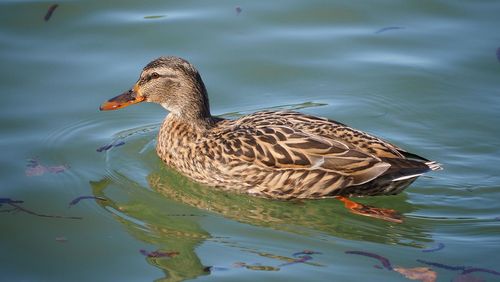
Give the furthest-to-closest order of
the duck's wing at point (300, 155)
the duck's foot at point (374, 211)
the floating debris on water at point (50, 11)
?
the floating debris on water at point (50, 11), the duck's wing at point (300, 155), the duck's foot at point (374, 211)

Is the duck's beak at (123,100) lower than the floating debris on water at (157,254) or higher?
higher

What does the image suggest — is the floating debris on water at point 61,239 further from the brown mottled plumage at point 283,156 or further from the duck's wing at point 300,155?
the duck's wing at point 300,155

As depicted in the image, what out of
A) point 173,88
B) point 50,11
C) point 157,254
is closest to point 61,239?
point 157,254

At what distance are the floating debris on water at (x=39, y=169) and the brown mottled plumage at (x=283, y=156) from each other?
128cm

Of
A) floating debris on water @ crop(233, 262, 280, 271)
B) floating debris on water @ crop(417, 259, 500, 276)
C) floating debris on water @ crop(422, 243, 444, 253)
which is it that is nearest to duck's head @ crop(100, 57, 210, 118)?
floating debris on water @ crop(233, 262, 280, 271)

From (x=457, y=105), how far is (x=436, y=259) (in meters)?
3.57

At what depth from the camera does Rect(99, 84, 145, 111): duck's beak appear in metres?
9.52

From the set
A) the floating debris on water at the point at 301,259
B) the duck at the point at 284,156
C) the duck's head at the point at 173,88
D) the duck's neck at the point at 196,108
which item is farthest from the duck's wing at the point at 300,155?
the floating debris on water at the point at 301,259

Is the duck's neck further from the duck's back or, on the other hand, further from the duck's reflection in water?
the duck's reflection in water

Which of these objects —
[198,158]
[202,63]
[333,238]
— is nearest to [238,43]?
[202,63]

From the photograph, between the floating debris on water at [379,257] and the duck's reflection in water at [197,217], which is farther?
the duck's reflection in water at [197,217]

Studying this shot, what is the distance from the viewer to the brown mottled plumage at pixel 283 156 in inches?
336

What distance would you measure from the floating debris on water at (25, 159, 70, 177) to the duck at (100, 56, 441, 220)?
1270 millimetres

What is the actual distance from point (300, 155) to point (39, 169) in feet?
9.82
